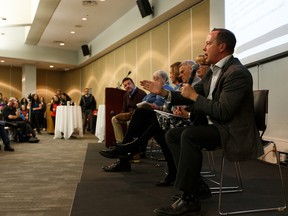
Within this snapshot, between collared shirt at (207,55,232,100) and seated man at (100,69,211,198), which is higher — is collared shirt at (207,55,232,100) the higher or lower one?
the higher one

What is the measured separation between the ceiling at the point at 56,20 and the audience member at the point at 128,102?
3638mm

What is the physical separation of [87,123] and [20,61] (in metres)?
4.35

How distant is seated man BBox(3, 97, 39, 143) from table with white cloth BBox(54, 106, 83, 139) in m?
0.67

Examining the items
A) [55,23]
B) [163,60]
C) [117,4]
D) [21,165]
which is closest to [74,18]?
[55,23]

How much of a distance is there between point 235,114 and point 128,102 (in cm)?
258

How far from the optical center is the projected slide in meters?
3.12

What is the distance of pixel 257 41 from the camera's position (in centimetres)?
349

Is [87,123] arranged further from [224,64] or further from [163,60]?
[224,64]

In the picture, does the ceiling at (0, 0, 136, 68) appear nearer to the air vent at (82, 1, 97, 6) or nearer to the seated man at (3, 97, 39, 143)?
the air vent at (82, 1, 97, 6)

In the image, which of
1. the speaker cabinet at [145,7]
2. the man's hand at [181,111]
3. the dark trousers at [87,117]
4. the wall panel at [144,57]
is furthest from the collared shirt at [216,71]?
the dark trousers at [87,117]

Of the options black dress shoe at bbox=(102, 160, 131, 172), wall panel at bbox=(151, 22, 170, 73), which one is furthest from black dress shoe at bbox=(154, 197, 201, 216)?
wall panel at bbox=(151, 22, 170, 73)

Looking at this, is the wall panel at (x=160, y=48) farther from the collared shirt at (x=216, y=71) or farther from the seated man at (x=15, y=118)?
the collared shirt at (x=216, y=71)

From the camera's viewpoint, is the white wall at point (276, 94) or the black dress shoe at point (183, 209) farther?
the white wall at point (276, 94)

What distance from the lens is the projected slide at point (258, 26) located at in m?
3.12
